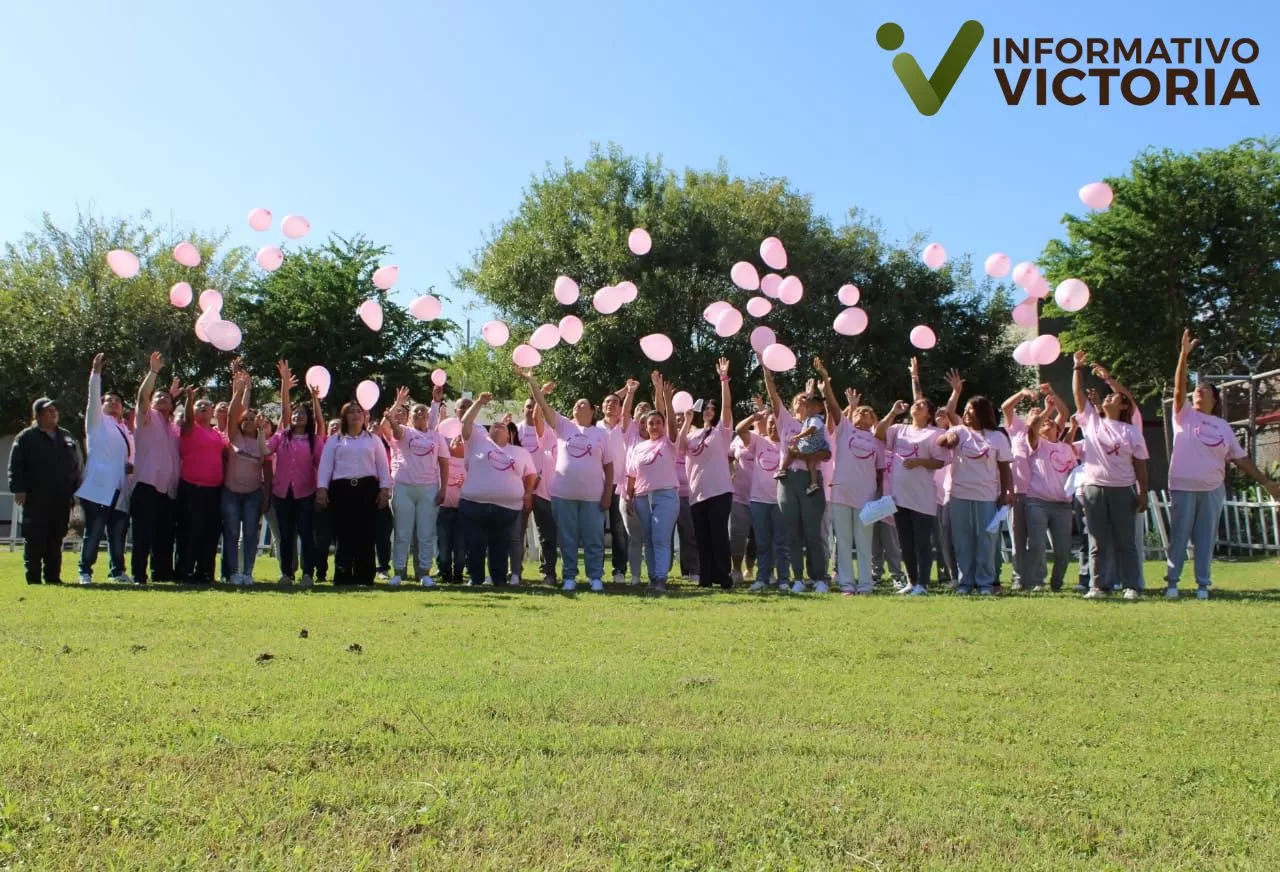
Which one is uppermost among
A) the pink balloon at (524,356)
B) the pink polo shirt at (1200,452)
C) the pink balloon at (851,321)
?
the pink balloon at (851,321)

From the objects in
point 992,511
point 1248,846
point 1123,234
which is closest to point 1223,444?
point 992,511

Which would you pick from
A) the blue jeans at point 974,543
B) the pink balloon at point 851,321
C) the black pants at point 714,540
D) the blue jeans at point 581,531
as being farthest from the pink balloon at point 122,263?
the blue jeans at point 974,543

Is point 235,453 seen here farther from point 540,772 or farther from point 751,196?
point 751,196

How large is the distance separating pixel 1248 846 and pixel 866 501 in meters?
7.96

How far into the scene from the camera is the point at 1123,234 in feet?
91.9

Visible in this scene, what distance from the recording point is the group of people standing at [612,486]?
36.7 feet

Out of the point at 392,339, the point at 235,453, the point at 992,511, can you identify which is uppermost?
the point at 392,339

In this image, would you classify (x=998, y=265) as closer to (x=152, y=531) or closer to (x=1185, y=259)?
(x=152, y=531)

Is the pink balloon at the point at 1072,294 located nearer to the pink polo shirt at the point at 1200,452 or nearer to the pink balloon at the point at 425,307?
the pink polo shirt at the point at 1200,452

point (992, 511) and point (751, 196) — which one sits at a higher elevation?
point (751, 196)

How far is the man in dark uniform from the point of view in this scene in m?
11.6

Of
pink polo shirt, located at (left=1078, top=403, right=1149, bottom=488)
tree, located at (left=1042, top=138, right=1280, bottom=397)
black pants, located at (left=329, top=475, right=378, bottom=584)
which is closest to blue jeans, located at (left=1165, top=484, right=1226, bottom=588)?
pink polo shirt, located at (left=1078, top=403, right=1149, bottom=488)

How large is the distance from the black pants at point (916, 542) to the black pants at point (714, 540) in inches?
67.7

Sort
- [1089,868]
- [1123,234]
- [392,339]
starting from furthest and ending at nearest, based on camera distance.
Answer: [392,339], [1123,234], [1089,868]
